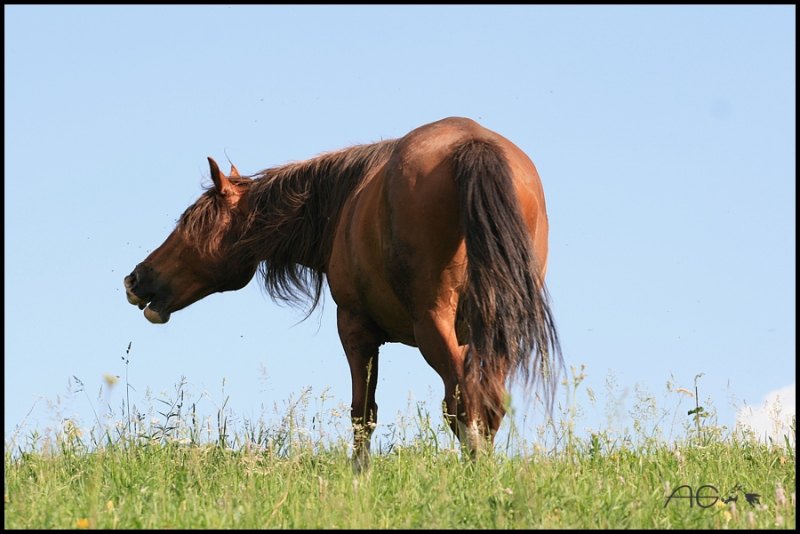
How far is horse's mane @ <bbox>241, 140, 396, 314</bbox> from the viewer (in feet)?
25.2

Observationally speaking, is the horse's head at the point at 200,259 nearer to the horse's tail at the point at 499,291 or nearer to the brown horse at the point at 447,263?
the brown horse at the point at 447,263

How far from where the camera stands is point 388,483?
17.6ft

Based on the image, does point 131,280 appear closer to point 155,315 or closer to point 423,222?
point 155,315

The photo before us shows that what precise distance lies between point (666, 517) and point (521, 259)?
1.84 meters

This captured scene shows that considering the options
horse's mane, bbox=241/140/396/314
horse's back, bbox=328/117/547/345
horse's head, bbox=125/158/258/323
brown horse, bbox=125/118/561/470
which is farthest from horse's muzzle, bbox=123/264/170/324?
horse's back, bbox=328/117/547/345

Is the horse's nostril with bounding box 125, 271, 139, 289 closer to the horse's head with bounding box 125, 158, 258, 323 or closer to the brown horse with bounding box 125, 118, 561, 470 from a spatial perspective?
the horse's head with bounding box 125, 158, 258, 323

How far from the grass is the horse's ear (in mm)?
2092

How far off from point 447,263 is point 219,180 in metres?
2.90

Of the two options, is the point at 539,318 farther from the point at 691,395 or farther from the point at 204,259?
the point at 204,259

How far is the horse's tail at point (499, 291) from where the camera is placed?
578 centimetres

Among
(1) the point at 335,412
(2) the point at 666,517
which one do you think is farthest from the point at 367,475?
(2) the point at 666,517

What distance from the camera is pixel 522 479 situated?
4848mm

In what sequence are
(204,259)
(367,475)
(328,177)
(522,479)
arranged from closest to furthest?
(522,479)
(367,475)
(328,177)
(204,259)

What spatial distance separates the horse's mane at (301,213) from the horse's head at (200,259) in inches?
5.9
